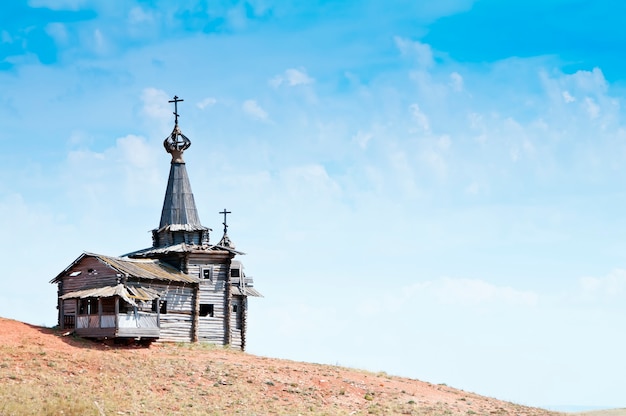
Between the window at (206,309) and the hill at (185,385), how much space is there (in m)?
4.74

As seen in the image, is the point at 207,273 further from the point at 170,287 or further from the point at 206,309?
the point at 170,287

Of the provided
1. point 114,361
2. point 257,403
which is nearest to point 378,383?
point 257,403

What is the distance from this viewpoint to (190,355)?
156 feet

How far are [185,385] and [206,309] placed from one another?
1524 cm

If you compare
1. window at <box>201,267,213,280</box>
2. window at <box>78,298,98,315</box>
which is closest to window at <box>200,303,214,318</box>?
window at <box>201,267,213,280</box>

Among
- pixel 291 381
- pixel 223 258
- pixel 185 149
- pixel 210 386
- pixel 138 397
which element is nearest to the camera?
pixel 138 397

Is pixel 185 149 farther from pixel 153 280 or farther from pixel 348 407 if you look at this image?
pixel 348 407

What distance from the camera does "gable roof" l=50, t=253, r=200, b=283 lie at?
161ft

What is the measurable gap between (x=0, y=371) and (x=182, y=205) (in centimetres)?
2220

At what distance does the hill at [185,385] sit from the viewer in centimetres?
3556

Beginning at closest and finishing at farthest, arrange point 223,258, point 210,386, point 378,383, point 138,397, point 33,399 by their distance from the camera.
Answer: point 33,399
point 138,397
point 210,386
point 378,383
point 223,258

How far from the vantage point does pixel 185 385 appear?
3991cm

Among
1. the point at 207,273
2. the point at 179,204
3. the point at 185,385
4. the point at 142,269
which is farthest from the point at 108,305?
the point at 185,385

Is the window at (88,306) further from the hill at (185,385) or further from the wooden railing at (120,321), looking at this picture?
the hill at (185,385)
